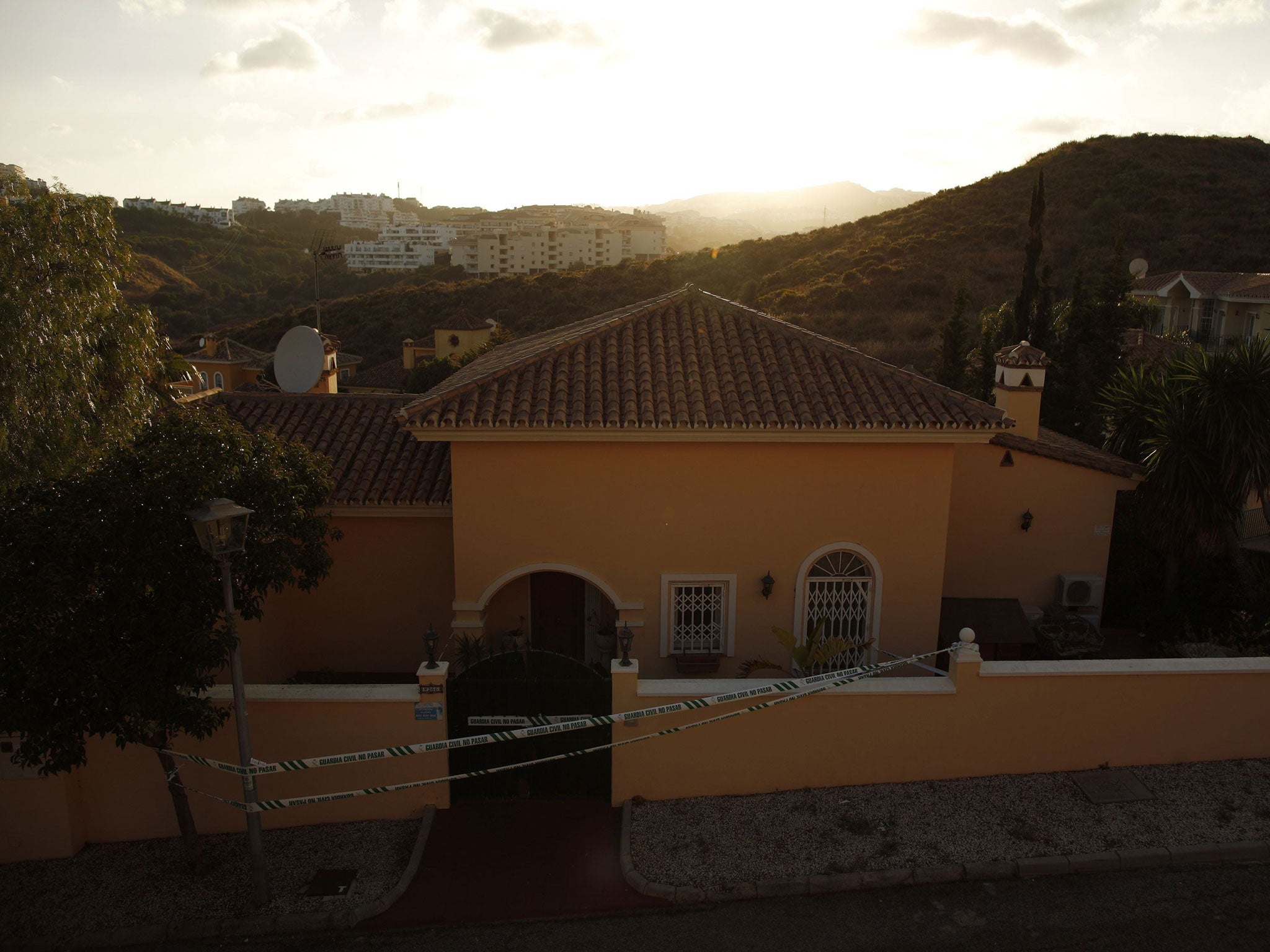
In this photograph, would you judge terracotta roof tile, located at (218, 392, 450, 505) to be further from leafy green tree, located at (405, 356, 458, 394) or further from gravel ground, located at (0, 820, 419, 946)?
leafy green tree, located at (405, 356, 458, 394)

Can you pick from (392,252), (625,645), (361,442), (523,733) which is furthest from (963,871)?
(392,252)

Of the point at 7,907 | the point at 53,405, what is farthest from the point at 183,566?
the point at 53,405

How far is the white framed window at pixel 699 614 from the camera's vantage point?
11.2 metres

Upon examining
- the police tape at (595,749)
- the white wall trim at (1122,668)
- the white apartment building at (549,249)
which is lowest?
the police tape at (595,749)

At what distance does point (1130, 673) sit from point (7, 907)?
10.8m

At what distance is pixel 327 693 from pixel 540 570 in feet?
10.1

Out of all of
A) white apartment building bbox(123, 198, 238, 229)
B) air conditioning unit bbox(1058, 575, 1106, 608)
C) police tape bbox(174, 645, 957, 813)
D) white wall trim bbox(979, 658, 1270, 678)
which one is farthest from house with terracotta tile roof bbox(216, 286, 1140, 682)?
white apartment building bbox(123, 198, 238, 229)

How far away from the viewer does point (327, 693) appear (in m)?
8.84

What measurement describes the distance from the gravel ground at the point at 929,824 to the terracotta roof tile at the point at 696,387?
159 inches

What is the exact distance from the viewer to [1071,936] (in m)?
7.39

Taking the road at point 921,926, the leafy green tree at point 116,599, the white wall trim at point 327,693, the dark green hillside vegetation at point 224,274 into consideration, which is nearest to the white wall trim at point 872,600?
the road at point 921,926

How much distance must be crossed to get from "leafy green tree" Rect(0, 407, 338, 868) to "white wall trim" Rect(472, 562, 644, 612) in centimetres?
324

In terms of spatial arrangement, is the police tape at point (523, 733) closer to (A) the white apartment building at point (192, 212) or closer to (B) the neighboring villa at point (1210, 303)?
(B) the neighboring villa at point (1210, 303)

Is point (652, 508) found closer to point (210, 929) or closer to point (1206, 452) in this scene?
point (210, 929)
